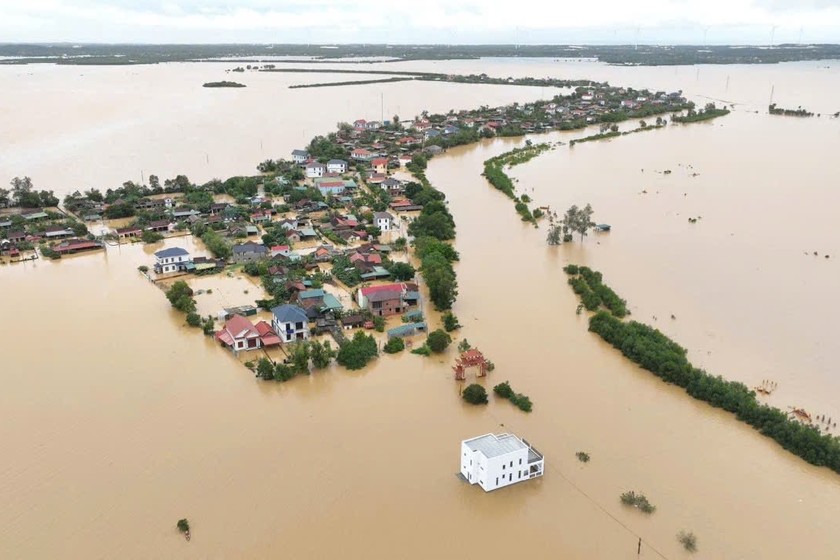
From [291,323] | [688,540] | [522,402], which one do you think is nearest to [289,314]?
[291,323]

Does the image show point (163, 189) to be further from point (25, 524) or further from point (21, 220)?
point (25, 524)

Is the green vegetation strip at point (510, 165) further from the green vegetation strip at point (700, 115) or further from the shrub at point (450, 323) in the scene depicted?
the green vegetation strip at point (700, 115)

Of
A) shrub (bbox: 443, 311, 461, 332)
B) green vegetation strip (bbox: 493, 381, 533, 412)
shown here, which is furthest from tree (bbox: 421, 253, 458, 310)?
green vegetation strip (bbox: 493, 381, 533, 412)

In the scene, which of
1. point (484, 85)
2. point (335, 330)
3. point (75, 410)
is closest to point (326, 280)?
point (335, 330)

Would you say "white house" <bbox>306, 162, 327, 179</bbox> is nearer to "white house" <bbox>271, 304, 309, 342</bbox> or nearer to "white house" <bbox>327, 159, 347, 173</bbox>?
"white house" <bbox>327, 159, 347, 173</bbox>

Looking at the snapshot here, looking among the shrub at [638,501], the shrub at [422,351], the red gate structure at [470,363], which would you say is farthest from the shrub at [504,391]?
the shrub at [638,501]

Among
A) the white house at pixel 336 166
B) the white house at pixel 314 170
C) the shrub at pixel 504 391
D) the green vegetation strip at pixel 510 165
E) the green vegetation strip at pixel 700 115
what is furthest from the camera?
the green vegetation strip at pixel 700 115
